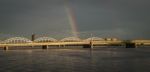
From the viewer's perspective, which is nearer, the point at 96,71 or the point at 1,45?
the point at 96,71

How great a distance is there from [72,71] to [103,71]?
540cm

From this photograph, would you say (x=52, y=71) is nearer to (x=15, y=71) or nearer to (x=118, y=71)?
(x=15, y=71)

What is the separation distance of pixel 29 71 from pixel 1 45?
159 meters

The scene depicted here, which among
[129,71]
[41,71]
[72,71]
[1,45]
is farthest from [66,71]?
[1,45]

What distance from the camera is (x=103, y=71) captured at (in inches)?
1848

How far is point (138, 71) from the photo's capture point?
4644 cm

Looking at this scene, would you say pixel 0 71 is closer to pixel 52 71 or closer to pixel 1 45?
pixel 52 71

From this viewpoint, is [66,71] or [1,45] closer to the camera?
[66,71]

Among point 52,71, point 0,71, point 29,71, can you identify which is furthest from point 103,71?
point 0,71

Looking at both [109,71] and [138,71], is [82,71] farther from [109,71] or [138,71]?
[138,71]

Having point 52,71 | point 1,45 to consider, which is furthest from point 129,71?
point 1,45

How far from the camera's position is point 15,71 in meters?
47.4

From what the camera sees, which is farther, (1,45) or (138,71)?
(1,45)

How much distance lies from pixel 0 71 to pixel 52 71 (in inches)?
357
